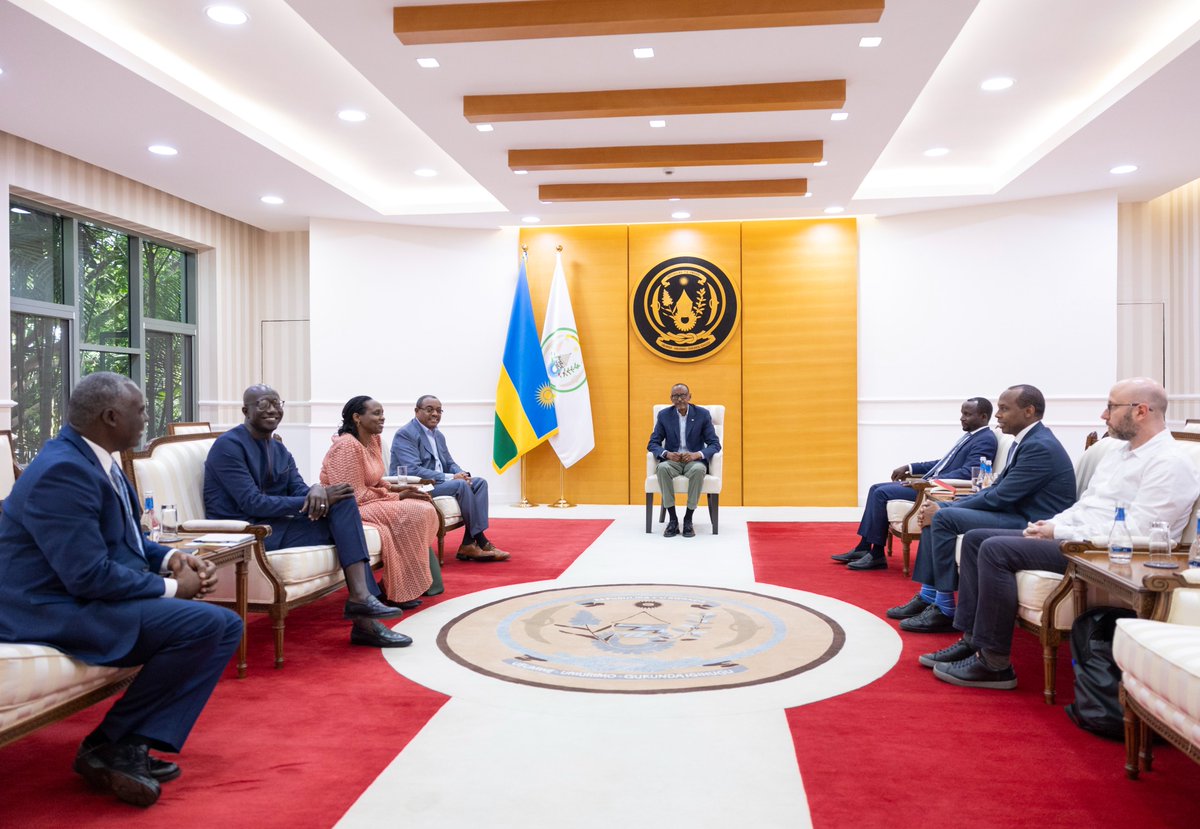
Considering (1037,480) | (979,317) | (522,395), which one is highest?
(979,317)

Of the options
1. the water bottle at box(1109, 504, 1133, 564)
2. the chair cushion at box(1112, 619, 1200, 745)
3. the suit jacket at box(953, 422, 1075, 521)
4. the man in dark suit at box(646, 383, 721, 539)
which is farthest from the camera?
the man in dark suit at box(646, 383, 721, 539)

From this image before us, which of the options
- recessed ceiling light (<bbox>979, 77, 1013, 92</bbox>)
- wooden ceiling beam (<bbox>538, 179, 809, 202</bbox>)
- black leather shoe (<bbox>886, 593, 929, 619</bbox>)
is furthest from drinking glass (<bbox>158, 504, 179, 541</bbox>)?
recessed ceiling light (<bbox>979, 77, 1013, 92</bbox>)

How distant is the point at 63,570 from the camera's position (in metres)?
2.23

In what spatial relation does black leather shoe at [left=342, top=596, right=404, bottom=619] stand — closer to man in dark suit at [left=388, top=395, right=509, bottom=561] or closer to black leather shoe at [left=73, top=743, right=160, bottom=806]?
black leather shoe at [left=73, top=743, right=160, bottom=806]

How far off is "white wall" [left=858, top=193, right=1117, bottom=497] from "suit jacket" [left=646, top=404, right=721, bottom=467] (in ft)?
7.47

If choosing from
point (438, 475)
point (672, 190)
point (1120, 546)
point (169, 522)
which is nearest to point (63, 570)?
point (169, 522)

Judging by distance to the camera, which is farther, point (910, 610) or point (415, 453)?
point (415, 453)

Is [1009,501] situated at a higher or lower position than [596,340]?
lower

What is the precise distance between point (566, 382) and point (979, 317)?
4.23 meters

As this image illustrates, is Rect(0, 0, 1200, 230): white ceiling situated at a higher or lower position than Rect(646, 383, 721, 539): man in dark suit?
higher

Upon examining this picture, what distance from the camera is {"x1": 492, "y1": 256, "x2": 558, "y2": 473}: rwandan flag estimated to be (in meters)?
8.76

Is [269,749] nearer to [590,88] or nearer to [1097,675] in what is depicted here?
[1097,675]

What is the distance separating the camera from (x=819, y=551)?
6.34m

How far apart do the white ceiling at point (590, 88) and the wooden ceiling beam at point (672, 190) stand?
114 millimetres
